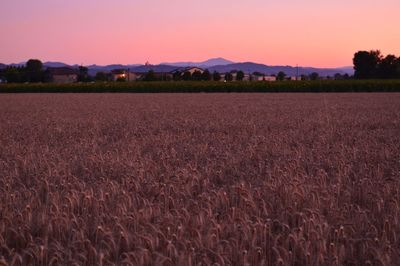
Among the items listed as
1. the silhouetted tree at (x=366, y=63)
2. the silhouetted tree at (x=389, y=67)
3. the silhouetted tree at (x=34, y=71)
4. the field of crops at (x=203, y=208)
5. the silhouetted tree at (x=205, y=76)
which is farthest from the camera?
the silhouetted tree at (x=34, y=71)

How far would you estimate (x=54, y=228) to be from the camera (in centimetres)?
411

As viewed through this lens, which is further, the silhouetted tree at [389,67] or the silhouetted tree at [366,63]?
the silhouetted tree at [366,63]

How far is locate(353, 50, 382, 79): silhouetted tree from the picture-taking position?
98.4 m

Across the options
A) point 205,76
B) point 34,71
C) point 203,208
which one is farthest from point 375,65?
point 203,208

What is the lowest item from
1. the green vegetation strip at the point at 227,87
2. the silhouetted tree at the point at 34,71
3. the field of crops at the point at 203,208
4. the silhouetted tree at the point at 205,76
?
the field of crops at the point at 203,208

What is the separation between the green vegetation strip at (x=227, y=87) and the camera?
183 feet

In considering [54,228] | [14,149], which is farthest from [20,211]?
[14,149]

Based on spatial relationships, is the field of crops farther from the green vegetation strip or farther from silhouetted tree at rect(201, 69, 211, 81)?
silhouetted tree at rect(201, 69, 211, 81)

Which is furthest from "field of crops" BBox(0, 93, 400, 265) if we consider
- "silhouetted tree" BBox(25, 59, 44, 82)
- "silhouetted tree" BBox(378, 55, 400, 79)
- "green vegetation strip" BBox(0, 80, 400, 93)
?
"silhouetted tree" BBox(25, 59, 44, 82)

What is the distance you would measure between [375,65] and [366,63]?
198 cm

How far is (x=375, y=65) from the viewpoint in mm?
99750

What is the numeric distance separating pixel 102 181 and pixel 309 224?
128 inches

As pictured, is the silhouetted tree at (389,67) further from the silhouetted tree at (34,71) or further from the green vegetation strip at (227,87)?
the silhouetted tree at (34,71)

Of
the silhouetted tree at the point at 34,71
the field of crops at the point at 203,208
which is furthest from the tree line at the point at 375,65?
the field of crops at the point at 203,208
